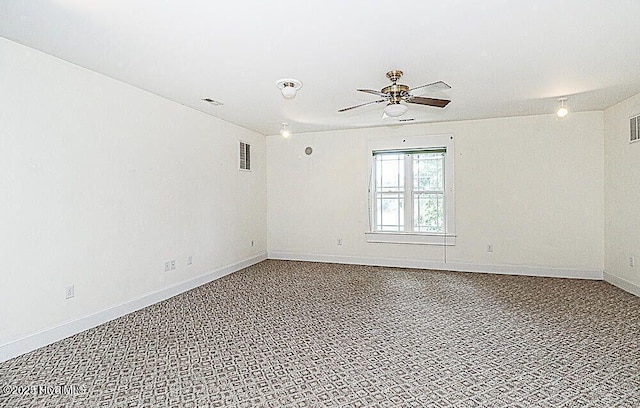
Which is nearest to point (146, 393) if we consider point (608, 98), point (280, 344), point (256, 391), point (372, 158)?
point (256, 391)

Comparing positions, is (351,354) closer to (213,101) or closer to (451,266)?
(213,101)

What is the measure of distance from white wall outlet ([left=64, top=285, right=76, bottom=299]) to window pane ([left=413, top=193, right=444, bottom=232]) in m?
4.79

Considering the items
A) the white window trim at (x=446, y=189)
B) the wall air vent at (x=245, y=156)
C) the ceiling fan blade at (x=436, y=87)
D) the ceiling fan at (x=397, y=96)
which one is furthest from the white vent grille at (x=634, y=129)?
the wall air vent at (x=245, y=156)

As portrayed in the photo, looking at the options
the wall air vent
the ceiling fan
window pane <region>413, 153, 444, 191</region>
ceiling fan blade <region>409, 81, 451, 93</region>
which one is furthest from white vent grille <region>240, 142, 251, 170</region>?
ceiling fan blade <region>409, 81, 451, 93</region>

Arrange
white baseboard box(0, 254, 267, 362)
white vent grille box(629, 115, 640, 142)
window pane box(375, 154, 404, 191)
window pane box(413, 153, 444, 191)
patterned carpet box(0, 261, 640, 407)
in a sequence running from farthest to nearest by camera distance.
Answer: window pane box(375, 154, 404, 191), window pane box(413, 153, 444, 191), white vent grille box(629, 115, 640, 142), white baseboard box(0, 254, 267, 362), patterned carpet box(0, 261, 640, 407)

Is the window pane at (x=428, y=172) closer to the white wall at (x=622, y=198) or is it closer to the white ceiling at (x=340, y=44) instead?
the white ceiling at (x=340, y=44)

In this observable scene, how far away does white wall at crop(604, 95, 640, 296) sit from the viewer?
457 cm

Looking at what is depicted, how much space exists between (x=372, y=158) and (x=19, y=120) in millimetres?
4779

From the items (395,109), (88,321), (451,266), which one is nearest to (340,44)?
Result: (395,109)

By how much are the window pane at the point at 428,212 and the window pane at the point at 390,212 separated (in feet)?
0.76

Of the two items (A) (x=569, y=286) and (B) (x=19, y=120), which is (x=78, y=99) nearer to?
(B) (x=19, y=120)

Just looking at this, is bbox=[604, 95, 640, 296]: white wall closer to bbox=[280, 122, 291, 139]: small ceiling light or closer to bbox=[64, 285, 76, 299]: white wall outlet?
bbox=[280, 122, 291, 139]: small ceiling light

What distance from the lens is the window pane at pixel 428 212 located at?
620 cm

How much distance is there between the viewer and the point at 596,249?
540 centimetres
